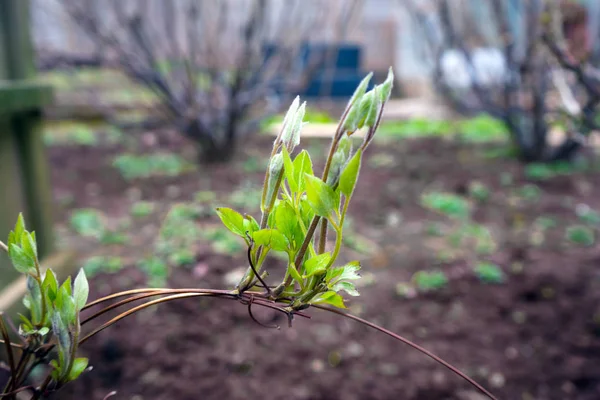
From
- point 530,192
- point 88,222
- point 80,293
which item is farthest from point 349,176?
point 530,192

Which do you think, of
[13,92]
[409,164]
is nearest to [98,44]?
[13,92]

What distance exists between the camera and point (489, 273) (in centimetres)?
295

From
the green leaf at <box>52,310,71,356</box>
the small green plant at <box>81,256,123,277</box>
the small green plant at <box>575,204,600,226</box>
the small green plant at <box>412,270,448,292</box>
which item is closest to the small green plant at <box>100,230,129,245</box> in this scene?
the small green plant at <box>81,256,123,277</box>

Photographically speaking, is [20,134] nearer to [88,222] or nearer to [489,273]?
[88,222]

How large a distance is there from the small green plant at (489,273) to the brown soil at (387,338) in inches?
1.9

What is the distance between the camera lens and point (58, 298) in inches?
27.0

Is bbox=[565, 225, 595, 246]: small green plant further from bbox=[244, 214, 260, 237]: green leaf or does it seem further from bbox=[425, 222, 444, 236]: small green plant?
bbox=[244, 214, 260, 237]: green leaf

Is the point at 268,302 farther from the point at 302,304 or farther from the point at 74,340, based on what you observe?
the point at 74,340

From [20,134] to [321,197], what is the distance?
7.98ft

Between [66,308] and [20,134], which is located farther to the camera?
[20,134]

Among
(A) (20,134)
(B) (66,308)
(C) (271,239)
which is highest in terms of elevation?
(C) (271,239)

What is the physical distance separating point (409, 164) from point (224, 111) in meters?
2.01

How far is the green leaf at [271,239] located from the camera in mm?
662

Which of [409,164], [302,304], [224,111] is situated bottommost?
[409,164]
